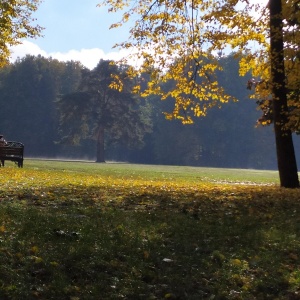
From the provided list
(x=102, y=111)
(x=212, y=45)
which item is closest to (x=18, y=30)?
(x=212, y=45)

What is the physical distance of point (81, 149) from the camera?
8956 cm

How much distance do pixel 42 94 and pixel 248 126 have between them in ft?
114

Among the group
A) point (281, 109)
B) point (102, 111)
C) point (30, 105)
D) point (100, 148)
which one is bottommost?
point (281, 109)

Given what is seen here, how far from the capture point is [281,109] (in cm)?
1741

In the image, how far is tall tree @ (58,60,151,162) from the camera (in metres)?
70.4

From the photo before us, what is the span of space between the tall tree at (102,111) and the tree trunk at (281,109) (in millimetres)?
53911

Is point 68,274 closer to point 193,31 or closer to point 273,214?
point 273,214

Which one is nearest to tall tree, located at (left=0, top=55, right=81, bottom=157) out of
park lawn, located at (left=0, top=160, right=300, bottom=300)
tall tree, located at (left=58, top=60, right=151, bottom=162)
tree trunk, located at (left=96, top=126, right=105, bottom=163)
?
tall tree, located at (left=58, top=60, right=151, bottom=162)

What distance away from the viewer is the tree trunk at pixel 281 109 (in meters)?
16.6

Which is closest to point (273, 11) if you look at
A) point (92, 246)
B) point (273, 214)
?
point (273, 214)

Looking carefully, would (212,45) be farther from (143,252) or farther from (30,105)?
(30,105)

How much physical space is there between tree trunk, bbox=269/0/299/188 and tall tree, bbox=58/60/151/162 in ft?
177

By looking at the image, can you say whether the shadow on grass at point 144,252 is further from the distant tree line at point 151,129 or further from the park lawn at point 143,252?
the distant tree line at point 151,129

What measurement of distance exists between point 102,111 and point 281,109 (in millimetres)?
55778
